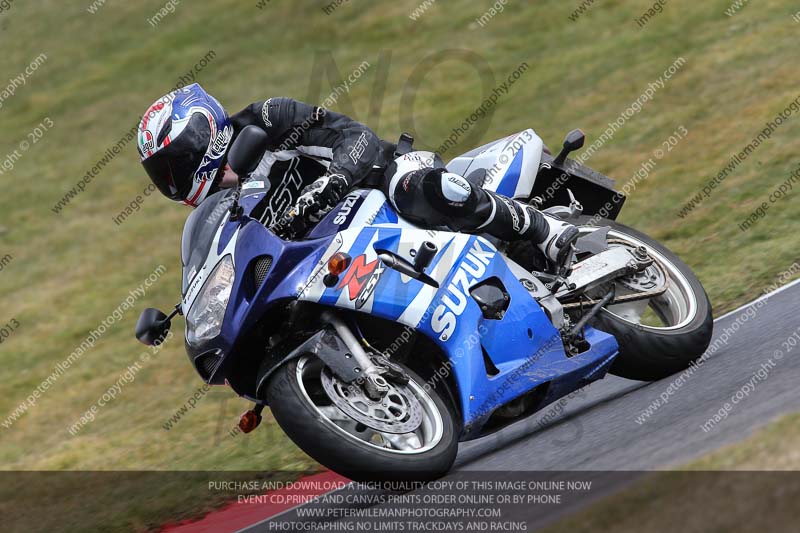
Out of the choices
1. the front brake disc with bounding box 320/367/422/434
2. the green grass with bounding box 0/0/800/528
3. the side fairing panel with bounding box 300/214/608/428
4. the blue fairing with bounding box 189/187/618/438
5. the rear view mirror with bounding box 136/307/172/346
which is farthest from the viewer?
the green grass with bounding box 0/0/800/528

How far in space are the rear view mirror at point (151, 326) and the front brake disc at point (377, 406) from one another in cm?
105

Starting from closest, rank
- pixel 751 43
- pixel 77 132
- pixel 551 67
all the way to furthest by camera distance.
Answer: pixel 751 43, pixel 551 67, pixel 77 132

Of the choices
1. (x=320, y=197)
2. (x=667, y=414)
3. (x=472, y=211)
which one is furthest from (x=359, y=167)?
(x=667, y=414)

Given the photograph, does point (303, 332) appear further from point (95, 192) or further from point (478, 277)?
point (95, 192)

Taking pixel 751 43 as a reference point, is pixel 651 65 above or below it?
below

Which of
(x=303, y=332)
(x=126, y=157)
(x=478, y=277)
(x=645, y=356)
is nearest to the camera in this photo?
(x=303, y=332)

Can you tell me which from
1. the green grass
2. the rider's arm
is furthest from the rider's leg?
the green grass

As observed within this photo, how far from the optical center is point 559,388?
5.54 metres

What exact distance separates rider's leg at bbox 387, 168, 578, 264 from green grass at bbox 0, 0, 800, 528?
2131mm

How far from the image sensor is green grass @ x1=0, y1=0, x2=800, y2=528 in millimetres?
8742

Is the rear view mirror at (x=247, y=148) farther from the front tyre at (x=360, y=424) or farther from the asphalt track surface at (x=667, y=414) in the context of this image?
the asphalt track surface at (x=667, y=414)

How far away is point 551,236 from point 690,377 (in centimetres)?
110

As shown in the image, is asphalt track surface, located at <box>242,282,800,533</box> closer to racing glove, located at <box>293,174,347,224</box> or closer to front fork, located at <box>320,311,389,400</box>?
front fork, located at <box>320,311,389,400</box>

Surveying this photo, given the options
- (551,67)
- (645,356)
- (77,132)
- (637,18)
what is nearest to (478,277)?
(645,356)
